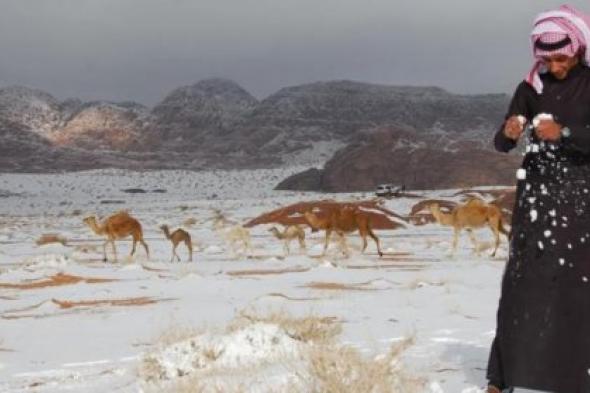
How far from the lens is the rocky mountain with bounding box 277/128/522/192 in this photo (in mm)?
44062

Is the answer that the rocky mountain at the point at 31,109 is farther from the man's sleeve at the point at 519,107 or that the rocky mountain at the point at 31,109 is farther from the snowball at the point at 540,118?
the snowball at the point at 540,118

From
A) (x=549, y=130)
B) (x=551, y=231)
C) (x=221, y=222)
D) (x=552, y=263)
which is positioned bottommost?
(x=221, y=222)

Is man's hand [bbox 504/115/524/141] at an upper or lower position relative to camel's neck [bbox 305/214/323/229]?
upper

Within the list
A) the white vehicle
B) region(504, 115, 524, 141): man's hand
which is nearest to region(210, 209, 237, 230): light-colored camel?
the white vehicle

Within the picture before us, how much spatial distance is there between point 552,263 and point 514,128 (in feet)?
1.89

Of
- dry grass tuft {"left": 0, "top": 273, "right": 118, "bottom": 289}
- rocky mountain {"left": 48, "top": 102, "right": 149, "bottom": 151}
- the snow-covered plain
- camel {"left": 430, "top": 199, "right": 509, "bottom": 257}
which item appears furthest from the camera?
rocky mountain {"left": 48, "top": 102, "right": 149, "bottom": 151}

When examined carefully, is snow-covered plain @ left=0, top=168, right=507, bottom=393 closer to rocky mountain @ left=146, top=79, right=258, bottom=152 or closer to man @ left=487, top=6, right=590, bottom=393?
man @ left=487, top=6, right=590, bottom=393

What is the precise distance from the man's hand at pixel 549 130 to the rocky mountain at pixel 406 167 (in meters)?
40.2

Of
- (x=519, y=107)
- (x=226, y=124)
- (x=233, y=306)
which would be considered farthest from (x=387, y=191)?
(x=226, y=124)

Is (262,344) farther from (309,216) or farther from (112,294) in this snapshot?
(309,216)

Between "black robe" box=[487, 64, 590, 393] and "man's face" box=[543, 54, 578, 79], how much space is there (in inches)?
1.0

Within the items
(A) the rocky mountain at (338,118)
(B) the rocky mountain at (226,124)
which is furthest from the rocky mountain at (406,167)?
(A) the rocky mountain at (338,118)

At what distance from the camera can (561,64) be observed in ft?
11.5

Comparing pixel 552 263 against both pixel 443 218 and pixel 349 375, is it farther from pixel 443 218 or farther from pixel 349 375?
pixel 443 218
